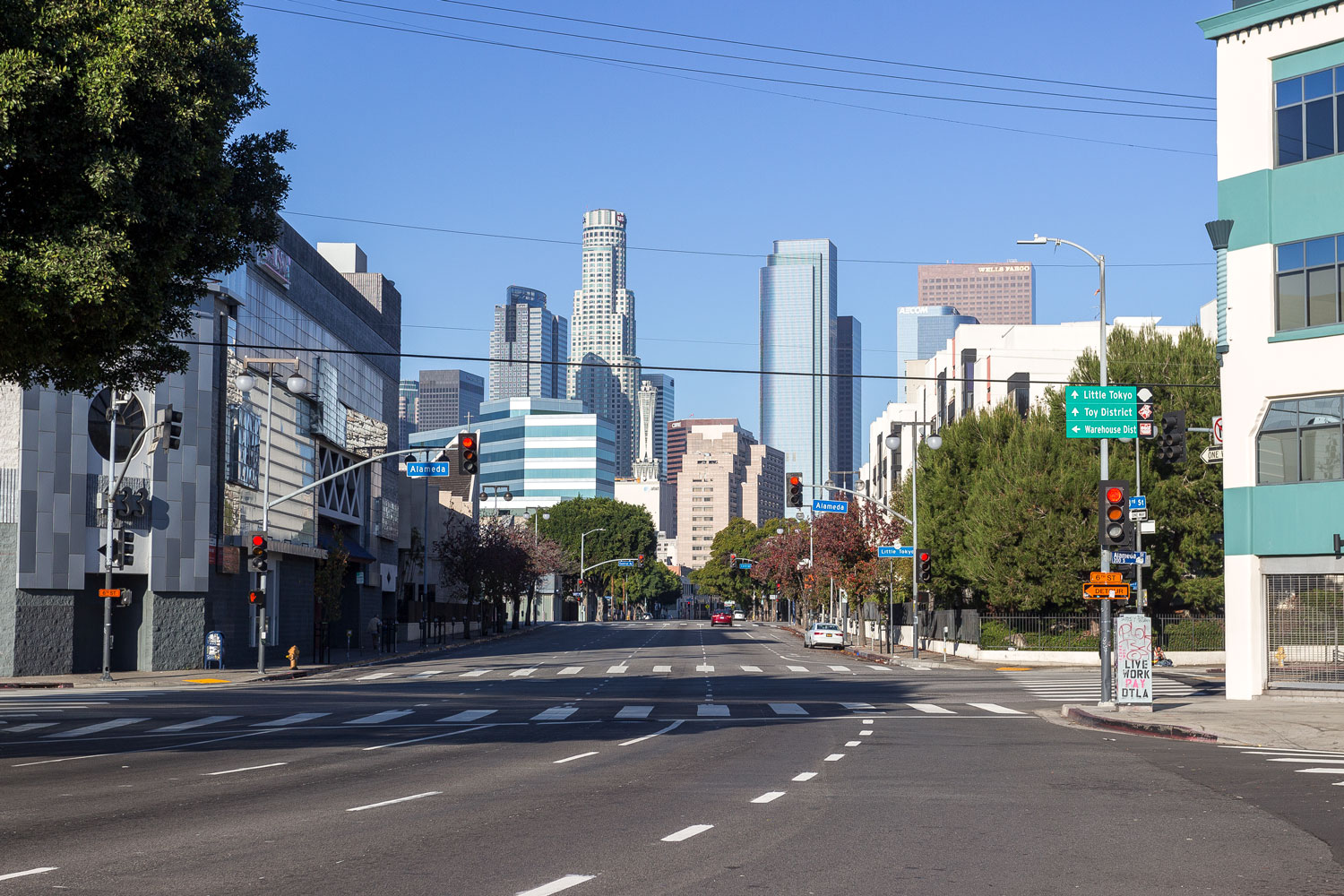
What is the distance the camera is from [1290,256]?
32781 mm

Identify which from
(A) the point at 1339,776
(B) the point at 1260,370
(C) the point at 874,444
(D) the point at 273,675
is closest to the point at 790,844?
(A) the point at 1339,776

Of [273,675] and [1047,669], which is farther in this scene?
[1047,669]

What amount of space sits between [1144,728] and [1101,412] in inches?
306

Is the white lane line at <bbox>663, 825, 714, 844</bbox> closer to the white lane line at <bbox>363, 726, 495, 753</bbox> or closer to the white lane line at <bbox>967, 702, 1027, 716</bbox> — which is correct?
the white lane line at <bbox>363, 726, 495, 753</bbox>

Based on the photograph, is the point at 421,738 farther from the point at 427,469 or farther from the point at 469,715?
the point at 427,469

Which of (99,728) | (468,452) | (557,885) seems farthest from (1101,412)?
(557,885)

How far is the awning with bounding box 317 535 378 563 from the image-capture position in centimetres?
6344

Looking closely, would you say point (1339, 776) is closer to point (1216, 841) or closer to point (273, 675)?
point (1216, 841)

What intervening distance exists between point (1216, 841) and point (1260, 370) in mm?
24160

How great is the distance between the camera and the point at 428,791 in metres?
15.0

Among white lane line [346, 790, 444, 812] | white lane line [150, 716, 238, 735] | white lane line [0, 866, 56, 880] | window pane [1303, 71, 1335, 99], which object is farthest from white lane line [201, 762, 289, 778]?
window pane [1303, 71, 1335, 99]

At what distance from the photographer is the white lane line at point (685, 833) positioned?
37.1ft

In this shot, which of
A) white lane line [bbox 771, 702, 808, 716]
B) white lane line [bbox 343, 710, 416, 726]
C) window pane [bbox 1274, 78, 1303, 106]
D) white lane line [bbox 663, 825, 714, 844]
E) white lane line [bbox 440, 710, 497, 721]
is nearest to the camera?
white lane line [bbox 663, 825, 714, 844]

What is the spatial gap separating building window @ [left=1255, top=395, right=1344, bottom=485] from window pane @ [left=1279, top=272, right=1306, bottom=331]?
73.4 inches
